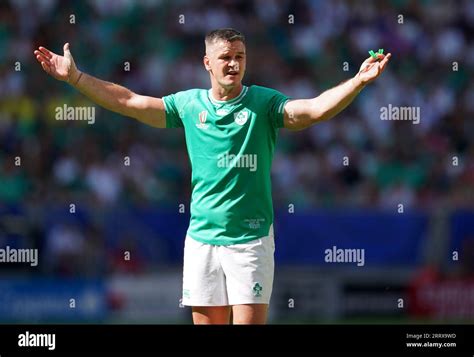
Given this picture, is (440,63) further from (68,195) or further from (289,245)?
(68,195)

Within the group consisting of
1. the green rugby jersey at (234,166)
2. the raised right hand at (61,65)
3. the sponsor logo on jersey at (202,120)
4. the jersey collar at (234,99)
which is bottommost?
the green rugby jersey at (234,166)

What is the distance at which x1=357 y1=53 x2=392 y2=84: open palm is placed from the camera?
7.47 m

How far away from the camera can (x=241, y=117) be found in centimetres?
771

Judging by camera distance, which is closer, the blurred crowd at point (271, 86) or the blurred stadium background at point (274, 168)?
the blurred stadium background at point (274, 168)

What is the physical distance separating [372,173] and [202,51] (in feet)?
10.7

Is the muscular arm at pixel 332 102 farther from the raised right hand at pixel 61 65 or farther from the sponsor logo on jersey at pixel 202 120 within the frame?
the raised right hand at pixel 61 65

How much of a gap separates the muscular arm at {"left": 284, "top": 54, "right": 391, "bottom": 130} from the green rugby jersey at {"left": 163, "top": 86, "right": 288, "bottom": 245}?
9cm

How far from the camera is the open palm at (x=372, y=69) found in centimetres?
747

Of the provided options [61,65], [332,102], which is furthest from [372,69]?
[61,65]

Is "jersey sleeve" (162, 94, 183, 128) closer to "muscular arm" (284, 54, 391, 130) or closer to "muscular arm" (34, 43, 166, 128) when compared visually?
"muscular arm" (34, 43, 166, 128)

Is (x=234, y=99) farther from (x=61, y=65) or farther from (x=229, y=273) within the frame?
(x=61, y=65)

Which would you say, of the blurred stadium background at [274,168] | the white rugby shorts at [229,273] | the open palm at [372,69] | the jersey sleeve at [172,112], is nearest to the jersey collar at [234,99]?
the jersey sleeve at [172,112]

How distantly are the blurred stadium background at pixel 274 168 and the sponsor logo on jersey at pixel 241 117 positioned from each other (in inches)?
312
